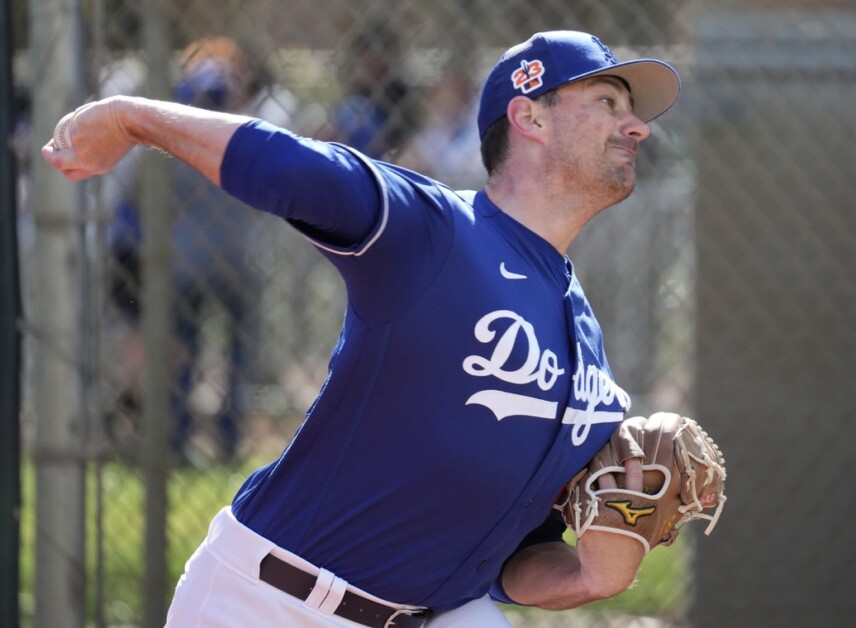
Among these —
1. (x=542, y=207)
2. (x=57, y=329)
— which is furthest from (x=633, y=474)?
(x=57, y=329)

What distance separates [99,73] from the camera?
11.9ft

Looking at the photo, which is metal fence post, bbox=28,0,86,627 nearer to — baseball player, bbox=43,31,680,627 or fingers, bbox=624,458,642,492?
baseball player, bbox=43,31,680,627

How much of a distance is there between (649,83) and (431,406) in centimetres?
105

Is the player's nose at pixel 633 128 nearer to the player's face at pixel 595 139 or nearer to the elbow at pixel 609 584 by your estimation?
the player's face at pixel 595 139

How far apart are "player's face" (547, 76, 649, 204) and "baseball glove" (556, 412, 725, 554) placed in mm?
531

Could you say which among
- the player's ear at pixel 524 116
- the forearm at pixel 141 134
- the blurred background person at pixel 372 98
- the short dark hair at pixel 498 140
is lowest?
the blurred background person at pixel 372 98

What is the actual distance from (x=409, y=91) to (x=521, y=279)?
2.45 metres

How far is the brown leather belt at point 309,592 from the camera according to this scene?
248 centimetres

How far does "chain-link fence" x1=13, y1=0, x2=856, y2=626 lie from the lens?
335 centimetres

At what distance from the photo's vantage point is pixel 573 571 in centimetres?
268

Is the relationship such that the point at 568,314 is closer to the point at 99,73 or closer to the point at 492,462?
the point at 492,462

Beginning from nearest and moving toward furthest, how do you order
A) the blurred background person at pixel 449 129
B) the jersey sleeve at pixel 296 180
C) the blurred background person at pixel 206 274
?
1. the jersey sleeve at pixel 296 180
2. the blurred background person at pixel 206 274
3. the blurred background person at pixel 449 129

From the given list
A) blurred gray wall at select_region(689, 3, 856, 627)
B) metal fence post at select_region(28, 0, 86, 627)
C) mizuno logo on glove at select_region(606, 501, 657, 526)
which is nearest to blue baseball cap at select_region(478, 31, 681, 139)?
mizuno logo on glove at select_region(606, 501, 657, 526)

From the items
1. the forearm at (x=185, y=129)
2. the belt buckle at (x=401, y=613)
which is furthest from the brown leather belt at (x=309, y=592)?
the forearm at (x=185, y=129)
